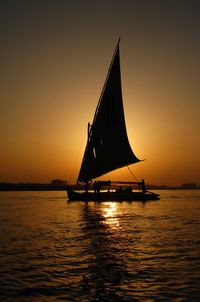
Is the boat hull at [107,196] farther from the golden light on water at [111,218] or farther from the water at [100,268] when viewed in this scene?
the water at [100,268]

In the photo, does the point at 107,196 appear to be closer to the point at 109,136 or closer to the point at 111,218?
the point at 109,136

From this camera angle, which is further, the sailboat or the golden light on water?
the sailboat

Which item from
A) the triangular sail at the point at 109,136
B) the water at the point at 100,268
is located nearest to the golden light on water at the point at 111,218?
the water at the point at 100,268

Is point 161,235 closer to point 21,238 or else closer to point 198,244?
point 198,244

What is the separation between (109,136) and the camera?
56906mm

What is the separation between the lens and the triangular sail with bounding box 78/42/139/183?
56.1m

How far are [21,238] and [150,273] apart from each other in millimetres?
10176

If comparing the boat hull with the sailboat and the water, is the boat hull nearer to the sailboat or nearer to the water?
the sailboat

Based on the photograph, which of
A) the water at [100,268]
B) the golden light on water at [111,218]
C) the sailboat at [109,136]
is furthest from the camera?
the sailboat at [109,136]

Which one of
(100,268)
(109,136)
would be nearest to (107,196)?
(109,136)

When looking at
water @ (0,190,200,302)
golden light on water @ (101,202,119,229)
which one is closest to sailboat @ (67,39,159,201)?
golden light on water @ (101,202,119,229)

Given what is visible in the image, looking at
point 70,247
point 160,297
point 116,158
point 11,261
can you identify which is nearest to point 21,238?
point 70,247

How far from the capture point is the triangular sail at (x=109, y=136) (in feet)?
184

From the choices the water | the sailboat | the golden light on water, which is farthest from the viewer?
the sailboat
